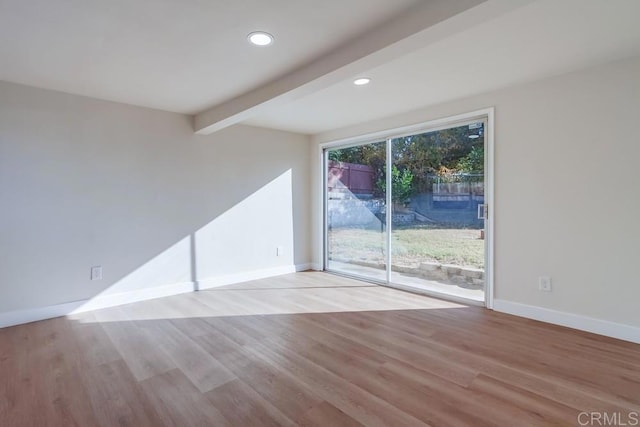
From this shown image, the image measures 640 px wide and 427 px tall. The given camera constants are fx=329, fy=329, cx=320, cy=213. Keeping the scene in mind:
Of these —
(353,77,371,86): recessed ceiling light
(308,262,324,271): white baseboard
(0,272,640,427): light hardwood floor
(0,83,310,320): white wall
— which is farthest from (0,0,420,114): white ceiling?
(308,262,324,271): white baseboard

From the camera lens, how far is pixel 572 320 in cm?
290

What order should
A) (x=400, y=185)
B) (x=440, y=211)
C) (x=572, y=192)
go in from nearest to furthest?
(x=572, y=192) → (x=440, y=211) → (x=400, y=185)

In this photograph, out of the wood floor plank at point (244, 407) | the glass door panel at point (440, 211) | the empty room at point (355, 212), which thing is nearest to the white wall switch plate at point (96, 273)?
the empty room at point (355, 212)

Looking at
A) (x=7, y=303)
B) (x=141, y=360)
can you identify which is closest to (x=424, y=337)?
(x=141, y=360)

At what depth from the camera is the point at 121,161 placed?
3.60m

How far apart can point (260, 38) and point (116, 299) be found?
313cm

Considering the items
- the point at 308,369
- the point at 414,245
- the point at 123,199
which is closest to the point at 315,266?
the point at 414,245

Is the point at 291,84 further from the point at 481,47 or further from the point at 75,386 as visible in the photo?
the point at 75,386

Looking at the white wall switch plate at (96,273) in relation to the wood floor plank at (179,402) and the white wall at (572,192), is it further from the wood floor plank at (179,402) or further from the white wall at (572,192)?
the white wall at (572,192)

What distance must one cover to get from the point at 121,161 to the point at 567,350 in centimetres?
448

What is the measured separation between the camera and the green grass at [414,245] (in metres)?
3.67

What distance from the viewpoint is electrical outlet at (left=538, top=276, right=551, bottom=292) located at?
9.98 feet

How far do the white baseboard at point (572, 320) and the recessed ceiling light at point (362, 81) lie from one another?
2.53 meters

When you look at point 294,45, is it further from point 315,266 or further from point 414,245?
point 315,266
